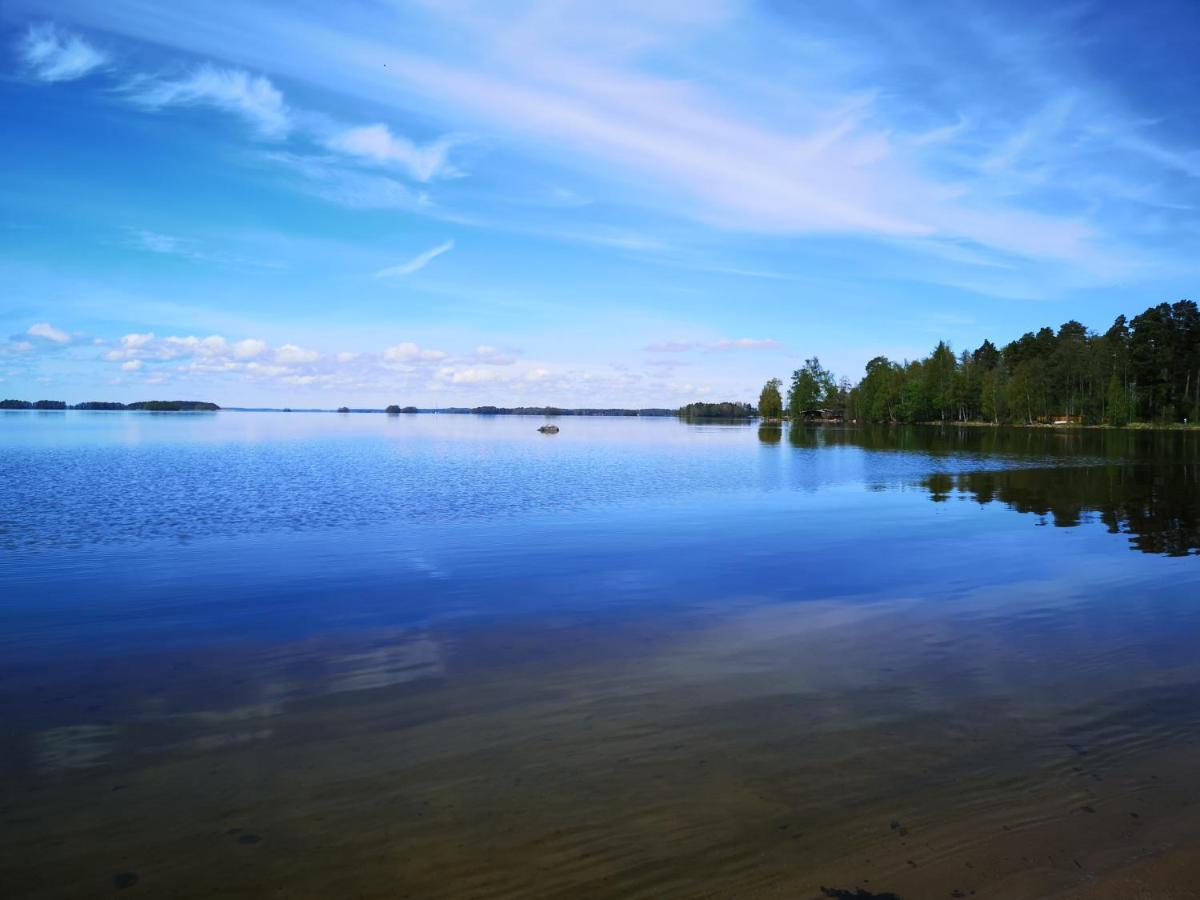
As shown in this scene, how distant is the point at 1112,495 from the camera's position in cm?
3039

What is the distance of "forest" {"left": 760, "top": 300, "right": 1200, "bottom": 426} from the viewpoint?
122 metres

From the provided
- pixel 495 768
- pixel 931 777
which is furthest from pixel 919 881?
pixel 495 768

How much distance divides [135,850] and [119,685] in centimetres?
435

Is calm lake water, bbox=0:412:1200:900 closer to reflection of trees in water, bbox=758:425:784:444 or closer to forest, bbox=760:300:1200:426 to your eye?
reflection of trees in water, bbox=758:425:784:444

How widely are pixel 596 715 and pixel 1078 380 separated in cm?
15495

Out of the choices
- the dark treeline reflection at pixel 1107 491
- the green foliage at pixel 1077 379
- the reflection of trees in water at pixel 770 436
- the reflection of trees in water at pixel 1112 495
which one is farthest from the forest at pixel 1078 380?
the reflection of trees in water at pixel 1112 495

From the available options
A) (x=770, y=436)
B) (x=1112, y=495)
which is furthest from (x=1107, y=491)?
(x=770, y=436)

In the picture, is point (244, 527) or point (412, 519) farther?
point (412, 519)

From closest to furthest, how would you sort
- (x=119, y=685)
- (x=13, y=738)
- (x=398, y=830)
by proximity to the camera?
(x=398, y=830), (x=13, y=738), (x=119, y=685)

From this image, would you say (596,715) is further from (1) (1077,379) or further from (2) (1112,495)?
(1) (1077,379)

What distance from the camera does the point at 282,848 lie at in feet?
18.4

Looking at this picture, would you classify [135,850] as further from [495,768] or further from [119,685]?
[119,685]

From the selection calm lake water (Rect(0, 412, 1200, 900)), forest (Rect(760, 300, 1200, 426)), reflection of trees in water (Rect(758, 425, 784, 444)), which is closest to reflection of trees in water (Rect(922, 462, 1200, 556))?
calm lake water (Rect(0, 412, 1200, 900))

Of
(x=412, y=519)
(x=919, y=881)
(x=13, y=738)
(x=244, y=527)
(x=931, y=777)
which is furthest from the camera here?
(x=412, y=519)
